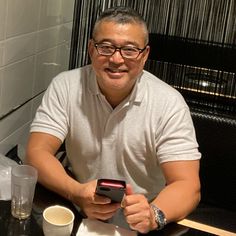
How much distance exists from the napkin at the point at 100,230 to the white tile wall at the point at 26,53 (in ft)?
2.38

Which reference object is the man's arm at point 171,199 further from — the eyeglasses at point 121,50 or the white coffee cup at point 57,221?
the eyeglasses at point 121,50

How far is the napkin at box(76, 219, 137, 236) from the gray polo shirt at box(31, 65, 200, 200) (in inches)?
15.5

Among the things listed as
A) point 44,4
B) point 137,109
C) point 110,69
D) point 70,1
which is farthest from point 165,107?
point 70,1

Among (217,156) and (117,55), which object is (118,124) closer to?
(117,55)

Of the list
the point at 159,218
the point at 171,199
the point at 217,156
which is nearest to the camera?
the point at 159,218

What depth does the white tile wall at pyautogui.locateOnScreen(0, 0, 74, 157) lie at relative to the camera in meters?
1.58

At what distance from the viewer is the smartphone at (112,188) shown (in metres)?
1.02

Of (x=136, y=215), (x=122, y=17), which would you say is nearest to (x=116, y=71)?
(x=122, y=17)

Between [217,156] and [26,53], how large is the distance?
96 centimetres

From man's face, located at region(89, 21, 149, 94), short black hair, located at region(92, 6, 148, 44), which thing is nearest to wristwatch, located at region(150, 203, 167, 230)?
man's face, located at region(89, 21, 149, 94)

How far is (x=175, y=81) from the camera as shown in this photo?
2.03 metres

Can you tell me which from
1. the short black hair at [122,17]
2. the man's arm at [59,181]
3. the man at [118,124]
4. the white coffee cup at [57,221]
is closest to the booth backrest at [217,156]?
the man at [118,124]

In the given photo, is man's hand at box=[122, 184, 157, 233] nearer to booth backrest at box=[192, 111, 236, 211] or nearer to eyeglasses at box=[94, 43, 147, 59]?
eyeglasses at box=[94, 43, 147, 59]

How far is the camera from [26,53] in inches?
Result: 68.4
